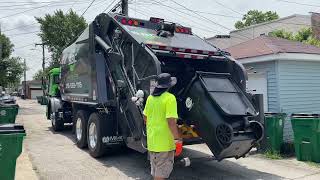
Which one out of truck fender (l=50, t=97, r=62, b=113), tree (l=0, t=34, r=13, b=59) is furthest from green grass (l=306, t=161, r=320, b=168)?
tree (l=0, t=34, r=13, b=59)

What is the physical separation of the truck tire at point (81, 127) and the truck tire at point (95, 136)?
431mm

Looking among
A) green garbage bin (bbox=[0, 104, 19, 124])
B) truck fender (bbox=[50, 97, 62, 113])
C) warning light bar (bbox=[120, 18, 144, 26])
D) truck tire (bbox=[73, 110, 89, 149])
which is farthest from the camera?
truck fender (bbox=[50, 97, 62, 113])

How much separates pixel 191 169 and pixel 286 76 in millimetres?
5272

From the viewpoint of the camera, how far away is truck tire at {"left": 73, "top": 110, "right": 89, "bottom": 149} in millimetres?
9664

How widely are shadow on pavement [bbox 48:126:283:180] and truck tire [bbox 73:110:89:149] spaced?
38.4 inches

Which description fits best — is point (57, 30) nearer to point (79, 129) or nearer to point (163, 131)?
point (79, 129)

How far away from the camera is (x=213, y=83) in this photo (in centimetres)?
700

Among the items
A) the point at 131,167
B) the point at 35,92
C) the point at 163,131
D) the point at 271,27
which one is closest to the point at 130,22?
the point at 131,167

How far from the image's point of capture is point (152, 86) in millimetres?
6789

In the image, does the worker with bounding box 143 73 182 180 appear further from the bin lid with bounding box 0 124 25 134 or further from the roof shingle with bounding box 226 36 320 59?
the roof shingle with bounding box 226 36 320 59

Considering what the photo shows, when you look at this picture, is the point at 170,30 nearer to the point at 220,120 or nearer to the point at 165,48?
the point at 165,48

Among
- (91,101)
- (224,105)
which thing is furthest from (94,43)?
(224,105)

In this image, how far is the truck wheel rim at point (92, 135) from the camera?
8.86 metres

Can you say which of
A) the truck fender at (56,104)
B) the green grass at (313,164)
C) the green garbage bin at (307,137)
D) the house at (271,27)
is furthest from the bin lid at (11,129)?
the house at (271,27)
